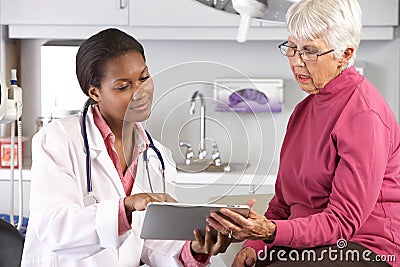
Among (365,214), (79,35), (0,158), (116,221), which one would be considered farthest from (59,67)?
(365,214)

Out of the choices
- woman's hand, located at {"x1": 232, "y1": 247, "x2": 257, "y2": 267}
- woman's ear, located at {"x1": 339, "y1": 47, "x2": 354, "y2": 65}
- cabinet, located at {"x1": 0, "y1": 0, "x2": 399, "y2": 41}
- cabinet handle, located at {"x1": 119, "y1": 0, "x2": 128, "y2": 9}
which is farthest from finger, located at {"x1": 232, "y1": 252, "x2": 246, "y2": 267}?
cabinet handle, located at {"x1": 119, "y1": 0, "x2": 128, "y2": 9}

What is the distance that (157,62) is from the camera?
146 inches

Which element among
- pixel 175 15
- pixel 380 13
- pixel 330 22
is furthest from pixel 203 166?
pixel 380 13

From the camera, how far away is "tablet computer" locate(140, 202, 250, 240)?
1.31 meters

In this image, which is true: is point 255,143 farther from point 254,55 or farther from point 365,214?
point 254,55

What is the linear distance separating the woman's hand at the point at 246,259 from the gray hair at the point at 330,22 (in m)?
0.44

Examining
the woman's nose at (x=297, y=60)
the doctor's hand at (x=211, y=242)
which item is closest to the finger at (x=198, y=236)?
the doctor's hand at (x=211, y=242)

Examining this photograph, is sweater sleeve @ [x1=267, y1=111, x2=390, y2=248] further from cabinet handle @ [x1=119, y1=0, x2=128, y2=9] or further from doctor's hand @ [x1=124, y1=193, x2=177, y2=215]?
cabinet handle @ [x1=119, y1=0, x2=128, y2=9]

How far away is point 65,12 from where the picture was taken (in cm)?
344

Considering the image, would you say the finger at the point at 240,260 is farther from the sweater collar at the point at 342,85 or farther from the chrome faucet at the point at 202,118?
the sweater collar at the point at 342,85

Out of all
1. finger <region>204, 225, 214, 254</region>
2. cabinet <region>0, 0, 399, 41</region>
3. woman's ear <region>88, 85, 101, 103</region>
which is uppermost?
cabinet <region>0, 0, 399, 41</region>

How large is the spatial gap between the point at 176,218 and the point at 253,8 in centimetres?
51

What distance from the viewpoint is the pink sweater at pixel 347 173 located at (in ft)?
4.24

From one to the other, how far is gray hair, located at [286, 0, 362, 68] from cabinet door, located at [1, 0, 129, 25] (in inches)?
84.5
